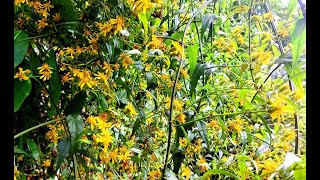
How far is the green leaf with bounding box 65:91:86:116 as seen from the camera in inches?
20.9

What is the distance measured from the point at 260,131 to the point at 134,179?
30 centimetres

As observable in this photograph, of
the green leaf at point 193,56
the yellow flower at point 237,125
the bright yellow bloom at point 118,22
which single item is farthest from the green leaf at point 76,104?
the yellow flower at point 237,125

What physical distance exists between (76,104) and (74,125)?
0.04 meters

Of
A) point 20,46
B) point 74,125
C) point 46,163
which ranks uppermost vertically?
point 20,46

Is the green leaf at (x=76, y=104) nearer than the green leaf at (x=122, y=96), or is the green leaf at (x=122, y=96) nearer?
the green leaf at (x=76, y=104)

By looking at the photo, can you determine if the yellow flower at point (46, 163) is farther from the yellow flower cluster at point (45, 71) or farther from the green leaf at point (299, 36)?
the green leaf at point (299, 36)

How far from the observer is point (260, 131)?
32.8 inches

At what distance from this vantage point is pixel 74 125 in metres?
0.52

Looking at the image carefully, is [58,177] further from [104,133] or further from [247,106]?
[247,106]

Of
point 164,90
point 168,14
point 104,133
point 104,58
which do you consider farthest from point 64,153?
point 168,14

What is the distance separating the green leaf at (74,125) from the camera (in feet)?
1.67

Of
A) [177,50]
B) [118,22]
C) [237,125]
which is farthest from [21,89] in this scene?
[237,125]

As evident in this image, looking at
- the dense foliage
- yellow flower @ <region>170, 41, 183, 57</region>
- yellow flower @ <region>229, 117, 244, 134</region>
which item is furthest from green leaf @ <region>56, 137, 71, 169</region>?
yellow flower @ <region>229, 117, 244, 134</region>

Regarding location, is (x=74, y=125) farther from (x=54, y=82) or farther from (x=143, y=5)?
(x=143, y=5)
